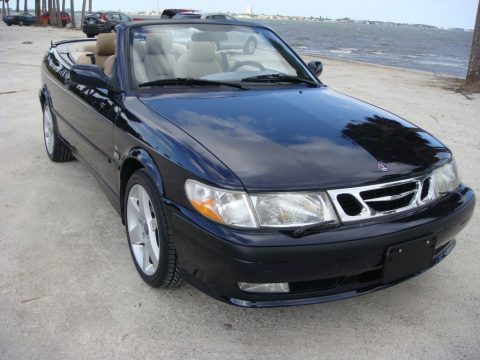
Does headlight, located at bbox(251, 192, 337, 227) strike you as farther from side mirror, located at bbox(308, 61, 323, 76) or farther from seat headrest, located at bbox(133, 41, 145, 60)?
side mirror, located at bbox(308, 61, 323, 76)

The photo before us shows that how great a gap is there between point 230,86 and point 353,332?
181 centimetres

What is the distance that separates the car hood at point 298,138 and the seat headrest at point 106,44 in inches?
65.8

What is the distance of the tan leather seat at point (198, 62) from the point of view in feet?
11.2

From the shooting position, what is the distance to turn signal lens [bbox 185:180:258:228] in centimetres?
217

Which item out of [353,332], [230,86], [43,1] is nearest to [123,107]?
[230,86]

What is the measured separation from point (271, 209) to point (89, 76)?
1.88m

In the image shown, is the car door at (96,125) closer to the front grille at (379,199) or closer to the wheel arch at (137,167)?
the wheel arch at (137,167)

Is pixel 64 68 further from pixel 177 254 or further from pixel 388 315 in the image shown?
pixel 388 315

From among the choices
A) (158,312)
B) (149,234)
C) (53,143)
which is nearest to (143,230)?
(149,234)

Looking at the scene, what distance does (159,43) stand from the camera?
3.46 metres

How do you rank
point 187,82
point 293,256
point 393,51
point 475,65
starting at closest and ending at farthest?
point 293,256 → point 187,82 → point 475,65 → point 393,51

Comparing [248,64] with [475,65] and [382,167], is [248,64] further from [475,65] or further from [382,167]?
[475,65]

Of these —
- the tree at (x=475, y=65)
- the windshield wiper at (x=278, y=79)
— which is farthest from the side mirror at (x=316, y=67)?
the tree at (x=475, y=65)

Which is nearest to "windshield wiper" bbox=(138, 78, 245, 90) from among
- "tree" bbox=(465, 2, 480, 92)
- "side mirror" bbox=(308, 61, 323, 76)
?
"side mirror" bbox=(308, 61, 323, 76)
